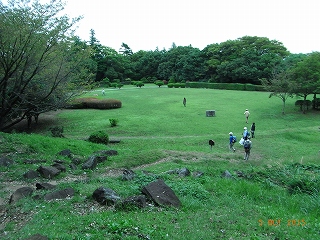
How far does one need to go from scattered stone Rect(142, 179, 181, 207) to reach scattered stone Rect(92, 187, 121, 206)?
65 centimetres

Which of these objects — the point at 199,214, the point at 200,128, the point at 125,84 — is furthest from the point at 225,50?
the point at 199,214

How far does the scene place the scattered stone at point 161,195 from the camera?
591 centimetres

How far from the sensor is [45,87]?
16828 mm

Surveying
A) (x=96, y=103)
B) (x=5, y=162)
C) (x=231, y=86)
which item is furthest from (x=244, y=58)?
(x=5, y=162)

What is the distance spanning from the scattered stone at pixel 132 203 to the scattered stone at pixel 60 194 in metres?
1.37

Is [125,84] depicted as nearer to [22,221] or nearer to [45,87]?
[45,87]

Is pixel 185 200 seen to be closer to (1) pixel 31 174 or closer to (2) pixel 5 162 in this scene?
(1) pixel 31 174

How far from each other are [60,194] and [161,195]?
2205 millimetres

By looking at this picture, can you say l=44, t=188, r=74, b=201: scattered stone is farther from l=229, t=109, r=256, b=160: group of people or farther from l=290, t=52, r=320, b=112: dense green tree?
l=290, t=52, r=320, b=112: dense green tree

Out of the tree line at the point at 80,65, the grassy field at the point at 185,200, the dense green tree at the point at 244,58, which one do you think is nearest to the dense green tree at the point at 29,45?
the tree line at the point at 80,65

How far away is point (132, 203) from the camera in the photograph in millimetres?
5703

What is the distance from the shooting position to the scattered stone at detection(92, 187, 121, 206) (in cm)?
583

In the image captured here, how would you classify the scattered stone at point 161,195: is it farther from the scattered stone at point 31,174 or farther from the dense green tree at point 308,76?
the dense green tree at point 308,76
